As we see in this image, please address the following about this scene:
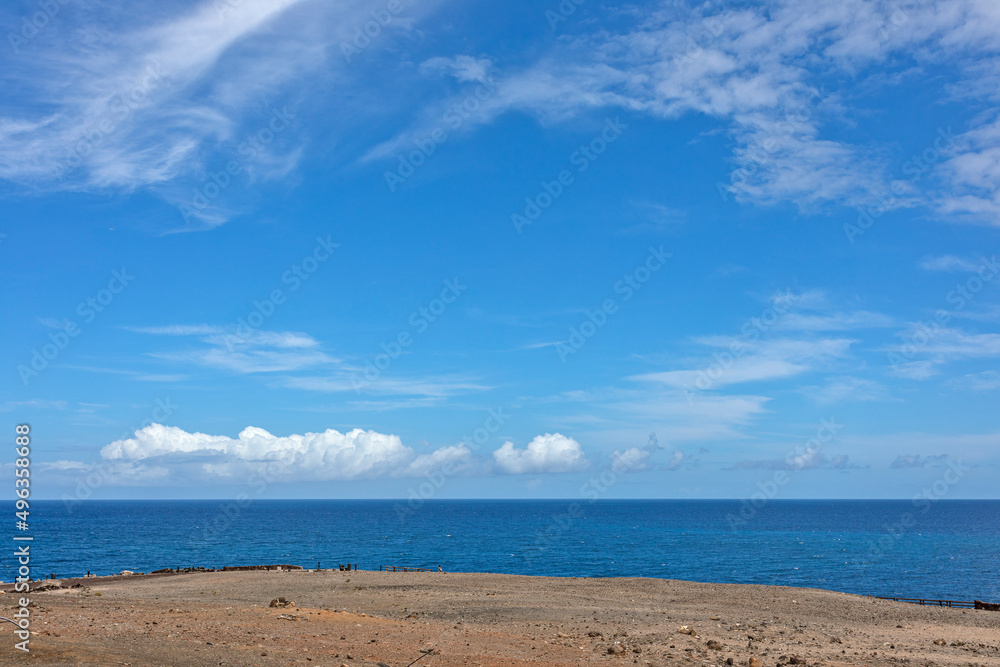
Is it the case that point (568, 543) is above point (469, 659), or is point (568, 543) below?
below

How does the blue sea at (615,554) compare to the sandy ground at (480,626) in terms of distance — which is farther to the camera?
the blue sea at (615,554)

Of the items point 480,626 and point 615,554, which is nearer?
point 480,626

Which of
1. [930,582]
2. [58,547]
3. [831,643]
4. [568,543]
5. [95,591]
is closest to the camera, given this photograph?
[831,643]

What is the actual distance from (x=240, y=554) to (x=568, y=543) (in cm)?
5837

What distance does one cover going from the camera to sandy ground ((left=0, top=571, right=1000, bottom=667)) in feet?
80.9

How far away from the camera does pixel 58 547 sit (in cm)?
11912

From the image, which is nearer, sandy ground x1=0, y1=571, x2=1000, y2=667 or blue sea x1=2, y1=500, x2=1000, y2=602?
sandy ground x1=0, y1=571, x2=1000, y2=667

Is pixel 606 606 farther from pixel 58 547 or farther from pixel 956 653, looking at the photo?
pixel 58 547

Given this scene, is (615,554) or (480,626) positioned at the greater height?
(480,626)

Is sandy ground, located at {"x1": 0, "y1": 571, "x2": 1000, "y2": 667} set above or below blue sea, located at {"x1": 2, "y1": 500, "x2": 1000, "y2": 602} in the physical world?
above

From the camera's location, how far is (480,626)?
108ft

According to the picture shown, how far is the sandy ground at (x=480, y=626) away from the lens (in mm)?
24672

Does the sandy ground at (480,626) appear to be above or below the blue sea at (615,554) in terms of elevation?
above

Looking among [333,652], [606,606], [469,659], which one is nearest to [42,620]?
[333,652]
